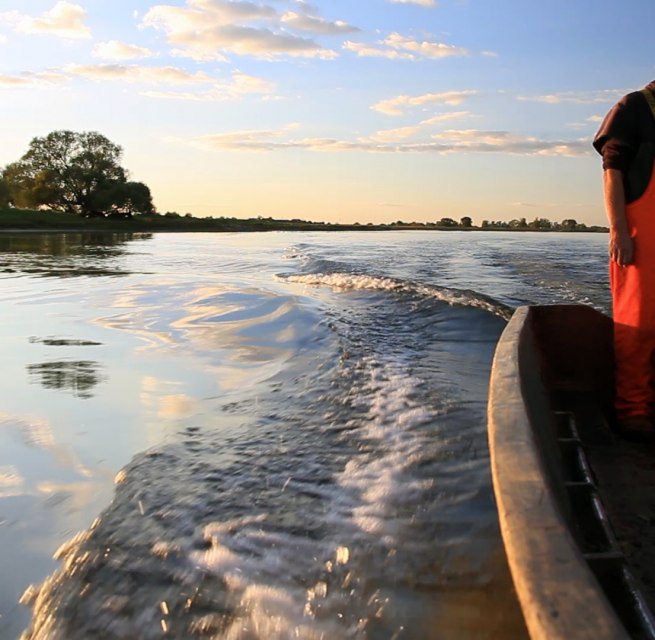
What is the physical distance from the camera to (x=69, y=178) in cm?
6606

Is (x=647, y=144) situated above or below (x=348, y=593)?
above

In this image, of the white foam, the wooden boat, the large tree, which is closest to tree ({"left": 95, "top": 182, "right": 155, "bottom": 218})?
the large tree

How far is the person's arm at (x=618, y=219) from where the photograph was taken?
341cm

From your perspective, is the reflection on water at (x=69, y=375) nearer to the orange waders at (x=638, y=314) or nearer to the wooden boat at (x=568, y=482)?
the wooden boat at (x=568, y=482)

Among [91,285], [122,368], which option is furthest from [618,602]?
[91,285]

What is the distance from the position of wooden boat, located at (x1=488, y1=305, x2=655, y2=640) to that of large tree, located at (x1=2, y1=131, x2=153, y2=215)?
66.8m

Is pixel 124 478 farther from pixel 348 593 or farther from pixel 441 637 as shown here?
pixel 441 637

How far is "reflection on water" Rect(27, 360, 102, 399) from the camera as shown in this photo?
16.4 feet

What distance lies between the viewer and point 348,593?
2.39 m

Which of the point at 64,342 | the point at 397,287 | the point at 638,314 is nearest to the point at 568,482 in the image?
the point at 638,314

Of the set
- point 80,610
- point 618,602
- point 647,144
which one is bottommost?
point 80,610

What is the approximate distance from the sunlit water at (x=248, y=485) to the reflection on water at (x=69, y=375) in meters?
0.03

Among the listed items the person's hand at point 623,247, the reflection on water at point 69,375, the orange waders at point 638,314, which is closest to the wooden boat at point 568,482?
the orange waders at point 638,314

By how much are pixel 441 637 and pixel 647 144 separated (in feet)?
8.49
